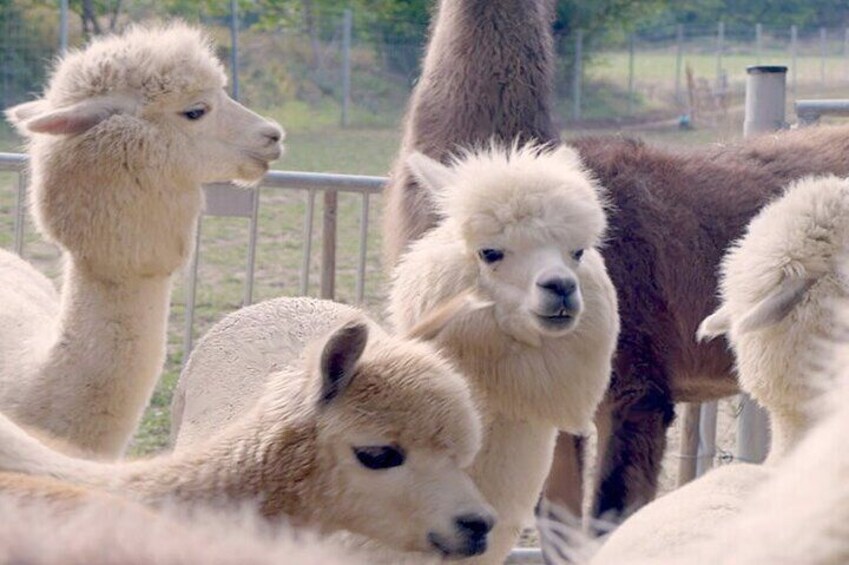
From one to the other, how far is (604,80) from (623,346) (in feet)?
83.5

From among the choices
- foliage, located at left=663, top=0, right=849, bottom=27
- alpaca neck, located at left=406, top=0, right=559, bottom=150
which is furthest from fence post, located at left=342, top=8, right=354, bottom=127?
alpaca neck, located at left=406, top=0, right=559, bottom=150

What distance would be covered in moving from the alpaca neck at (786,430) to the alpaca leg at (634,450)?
170cm

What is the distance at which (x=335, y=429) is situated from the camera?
2.27 meters

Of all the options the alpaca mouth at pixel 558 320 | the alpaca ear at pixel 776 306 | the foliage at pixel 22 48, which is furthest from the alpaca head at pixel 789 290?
the foliage at pixel 22 48

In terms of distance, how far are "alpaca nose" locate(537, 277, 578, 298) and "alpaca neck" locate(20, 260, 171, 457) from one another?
1.14 m

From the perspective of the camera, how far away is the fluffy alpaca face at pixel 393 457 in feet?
7.49

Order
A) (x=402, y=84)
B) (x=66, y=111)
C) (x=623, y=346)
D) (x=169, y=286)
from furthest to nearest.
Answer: (x=402, y=84) < (x=623, y=346) < (x=169, y=286) < (x=66, y=111)

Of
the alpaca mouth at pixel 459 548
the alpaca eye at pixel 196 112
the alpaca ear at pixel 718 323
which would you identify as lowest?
the alpaca mouth at pixel 459 548

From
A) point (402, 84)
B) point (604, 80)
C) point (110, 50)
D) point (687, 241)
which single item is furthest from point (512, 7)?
point (604, 80)

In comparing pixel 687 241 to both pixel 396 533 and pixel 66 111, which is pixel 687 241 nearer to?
pixel 66 111

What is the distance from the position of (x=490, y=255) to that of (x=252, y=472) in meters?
1.08

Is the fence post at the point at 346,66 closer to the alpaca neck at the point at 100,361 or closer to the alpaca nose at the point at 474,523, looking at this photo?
the alpaca neck at the point at 100,361

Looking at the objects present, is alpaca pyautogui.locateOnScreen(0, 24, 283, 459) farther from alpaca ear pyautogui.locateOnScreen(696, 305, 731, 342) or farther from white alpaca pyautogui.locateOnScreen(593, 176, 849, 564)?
white alpaca pyautogui.locateOnScreen(593, 176, 849, 564)

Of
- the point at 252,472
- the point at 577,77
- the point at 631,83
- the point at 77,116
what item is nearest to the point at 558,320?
the point at 252,472
